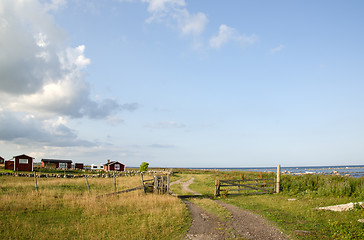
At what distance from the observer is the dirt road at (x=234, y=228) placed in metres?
10.1

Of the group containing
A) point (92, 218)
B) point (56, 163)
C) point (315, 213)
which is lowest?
point (56, 163)

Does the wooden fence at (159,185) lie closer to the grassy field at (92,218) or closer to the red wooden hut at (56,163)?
the grassy field at (92,218)

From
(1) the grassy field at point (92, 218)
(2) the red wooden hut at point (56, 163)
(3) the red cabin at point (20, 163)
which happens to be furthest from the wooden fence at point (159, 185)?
(2) the red wooden hut at point (56, 163)

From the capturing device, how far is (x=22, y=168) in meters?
58.8

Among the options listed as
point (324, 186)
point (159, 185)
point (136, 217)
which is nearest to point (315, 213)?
point (324, 186)

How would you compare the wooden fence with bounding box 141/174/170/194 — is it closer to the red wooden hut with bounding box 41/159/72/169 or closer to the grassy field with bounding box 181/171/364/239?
the grassy field with bounding box 181/171/364/239

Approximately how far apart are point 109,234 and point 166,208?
4625 millimetres

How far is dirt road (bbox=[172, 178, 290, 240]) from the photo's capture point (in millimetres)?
10062

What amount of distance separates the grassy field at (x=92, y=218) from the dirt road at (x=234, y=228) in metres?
0.61

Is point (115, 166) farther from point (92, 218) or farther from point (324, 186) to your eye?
point (92, 218)

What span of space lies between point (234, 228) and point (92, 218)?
7151 millimetres

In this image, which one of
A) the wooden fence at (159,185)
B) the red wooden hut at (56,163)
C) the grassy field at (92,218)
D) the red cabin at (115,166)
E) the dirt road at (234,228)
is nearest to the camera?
the dirt road at (234,228)

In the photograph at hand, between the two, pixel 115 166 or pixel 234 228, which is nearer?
pixel 234 228

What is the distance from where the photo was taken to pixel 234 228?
11.1 m
